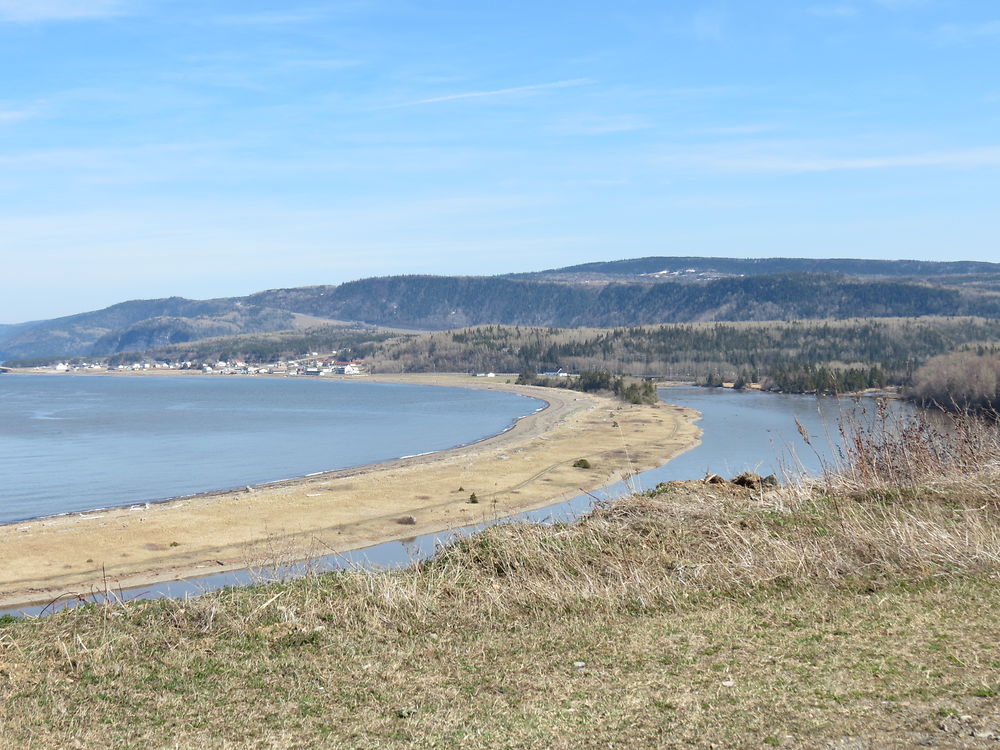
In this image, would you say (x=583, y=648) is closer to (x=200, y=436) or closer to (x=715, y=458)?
(x=715, y=458)

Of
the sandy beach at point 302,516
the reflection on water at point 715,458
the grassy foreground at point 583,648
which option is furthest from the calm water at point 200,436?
the grassy foreground at point 583,648

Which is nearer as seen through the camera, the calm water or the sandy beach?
the sandy beach

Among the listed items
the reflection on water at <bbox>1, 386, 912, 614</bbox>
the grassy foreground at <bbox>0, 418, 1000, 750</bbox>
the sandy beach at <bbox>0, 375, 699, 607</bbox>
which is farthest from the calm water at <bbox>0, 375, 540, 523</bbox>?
the grassy foreground at <bbox>0, 418, 1000, 750</bbox>

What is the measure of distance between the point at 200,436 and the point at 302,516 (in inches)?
1684

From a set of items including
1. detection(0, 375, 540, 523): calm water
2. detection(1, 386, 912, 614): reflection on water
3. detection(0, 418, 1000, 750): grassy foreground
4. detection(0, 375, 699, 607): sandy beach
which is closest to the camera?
detection(0, 418, 1000, 750): grassy foreground

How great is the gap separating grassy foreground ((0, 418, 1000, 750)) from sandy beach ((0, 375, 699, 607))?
8.81 feet

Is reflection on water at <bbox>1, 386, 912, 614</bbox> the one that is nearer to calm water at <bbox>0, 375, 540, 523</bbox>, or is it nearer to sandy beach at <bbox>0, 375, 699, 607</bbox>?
sandy beach at <bbox>0, 375, 699, 607</bbox>

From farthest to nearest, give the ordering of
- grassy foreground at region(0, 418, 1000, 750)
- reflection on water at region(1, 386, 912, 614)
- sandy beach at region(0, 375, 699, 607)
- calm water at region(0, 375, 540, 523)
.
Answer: calm water at region(0, 375, 540, 523) → sandy beach at region(0, 375, 699, 607) → reflection on water at region(1, 386, 912, 614) → grassy foreground at region(0, 418, 1000, 750)

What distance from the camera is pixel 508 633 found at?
923cm

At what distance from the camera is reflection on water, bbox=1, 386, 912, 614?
1473cm

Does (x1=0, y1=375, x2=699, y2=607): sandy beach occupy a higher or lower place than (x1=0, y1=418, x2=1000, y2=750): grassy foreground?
lower

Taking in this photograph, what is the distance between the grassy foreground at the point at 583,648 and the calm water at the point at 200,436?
3593 centimetres

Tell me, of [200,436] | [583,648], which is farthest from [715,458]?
[583,648]

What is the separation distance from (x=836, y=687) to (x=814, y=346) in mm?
195264
